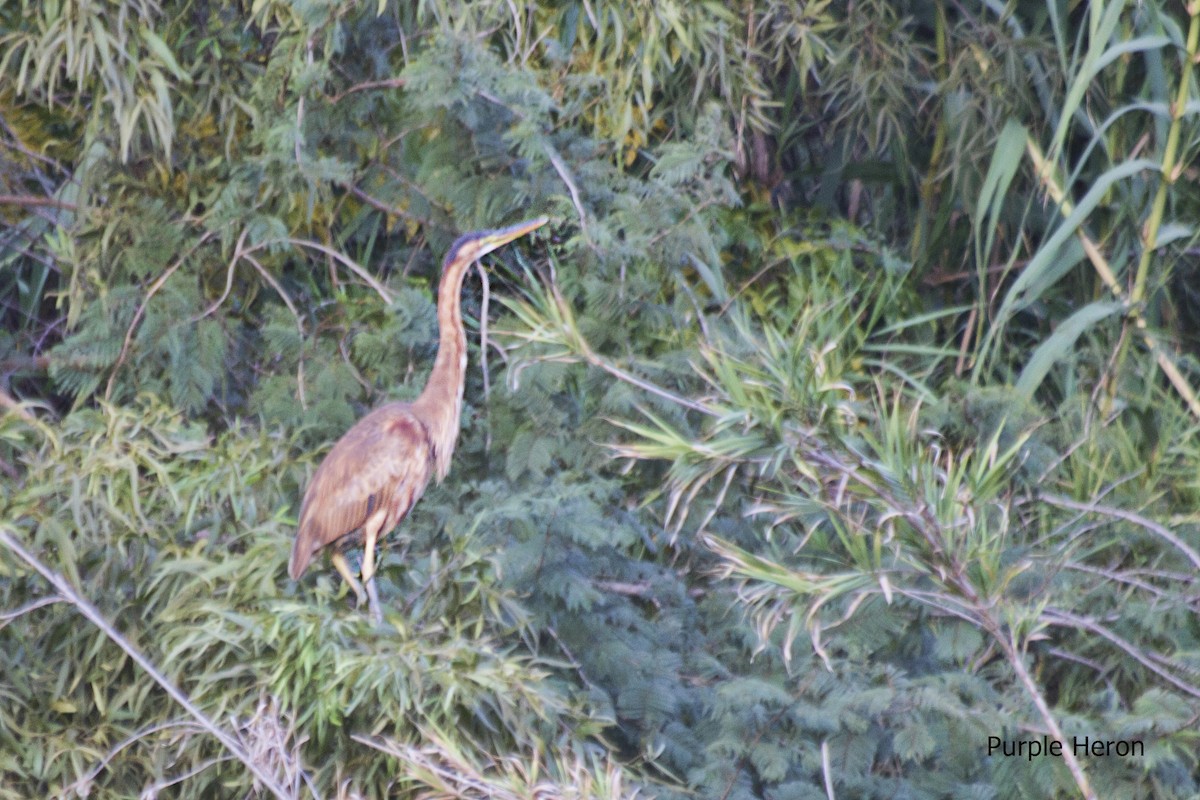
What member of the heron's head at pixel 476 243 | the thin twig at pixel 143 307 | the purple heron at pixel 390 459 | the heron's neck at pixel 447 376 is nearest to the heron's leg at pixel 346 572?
the purple heron at pixel 390 459

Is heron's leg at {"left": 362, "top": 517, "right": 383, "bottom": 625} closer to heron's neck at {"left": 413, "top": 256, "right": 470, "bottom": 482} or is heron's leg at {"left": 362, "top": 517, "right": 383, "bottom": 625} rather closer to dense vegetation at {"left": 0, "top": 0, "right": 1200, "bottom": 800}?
dense vegetation at {"left": 0, "top": 0, "right": 1200, "bottom": 800}

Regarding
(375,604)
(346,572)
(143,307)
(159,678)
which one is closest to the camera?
(159,678)

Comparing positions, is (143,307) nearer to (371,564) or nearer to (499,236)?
(499,236)

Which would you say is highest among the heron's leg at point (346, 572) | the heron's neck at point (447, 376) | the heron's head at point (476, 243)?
the heron's head at point (476, 243)

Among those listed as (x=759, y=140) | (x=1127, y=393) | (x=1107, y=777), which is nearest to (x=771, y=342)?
(x=1107, y=777)

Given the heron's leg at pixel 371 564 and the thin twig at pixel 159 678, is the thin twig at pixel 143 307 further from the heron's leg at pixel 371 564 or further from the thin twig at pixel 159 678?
the thin twig at pixel 159 678

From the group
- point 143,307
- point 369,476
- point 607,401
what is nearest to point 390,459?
point 369,476

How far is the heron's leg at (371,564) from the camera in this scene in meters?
2.83

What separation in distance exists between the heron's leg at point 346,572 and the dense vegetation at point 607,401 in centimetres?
4

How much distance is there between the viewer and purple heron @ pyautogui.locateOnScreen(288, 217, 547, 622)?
312 centimetres

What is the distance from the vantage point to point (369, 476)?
128 inches

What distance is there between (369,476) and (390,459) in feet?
0.21

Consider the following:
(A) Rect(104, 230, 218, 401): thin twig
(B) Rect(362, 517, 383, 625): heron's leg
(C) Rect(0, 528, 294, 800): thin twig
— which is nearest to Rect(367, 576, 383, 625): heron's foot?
(B) Rect(362, 517, 383, 625): heron's leg

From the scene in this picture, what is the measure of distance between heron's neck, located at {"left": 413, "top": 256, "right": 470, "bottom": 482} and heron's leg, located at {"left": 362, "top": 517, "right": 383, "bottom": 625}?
0.23 m
